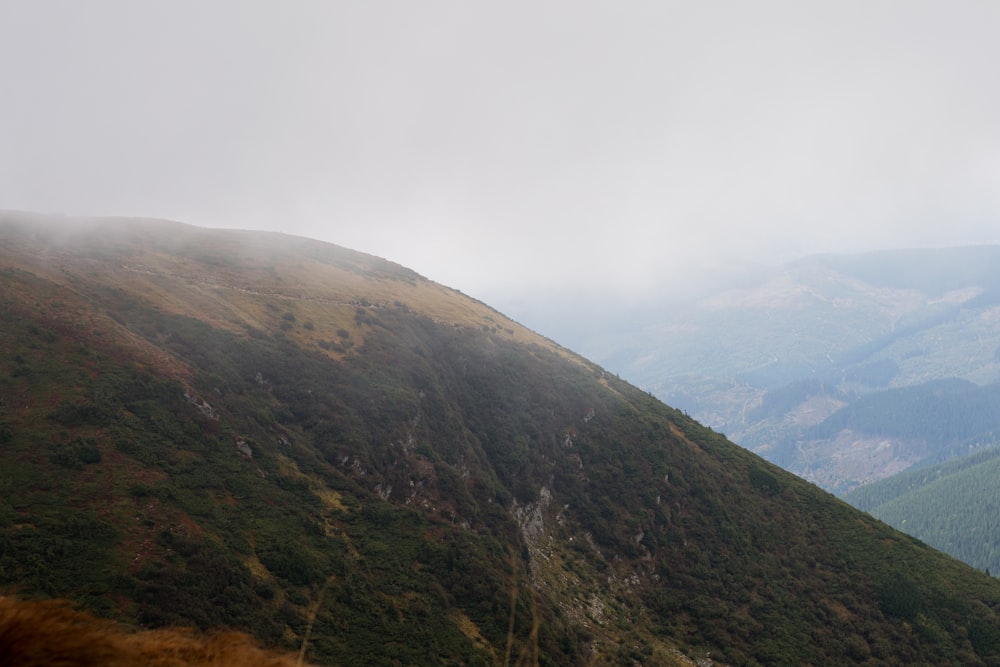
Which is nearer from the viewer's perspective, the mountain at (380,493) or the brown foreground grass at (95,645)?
the brown foreground grass at (95,645)

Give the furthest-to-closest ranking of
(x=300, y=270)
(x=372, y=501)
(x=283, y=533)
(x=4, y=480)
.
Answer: (x=300, y=270) → (x=372, y=501) → (x=283, y=533) → (x=4, y=480)

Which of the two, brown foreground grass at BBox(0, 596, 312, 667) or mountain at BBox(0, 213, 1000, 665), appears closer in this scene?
brown foreground grass at BBox(0, 596, 312, 667)

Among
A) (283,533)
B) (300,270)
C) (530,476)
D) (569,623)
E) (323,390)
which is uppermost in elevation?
(300,270)

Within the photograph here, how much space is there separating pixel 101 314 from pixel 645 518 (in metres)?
52.4

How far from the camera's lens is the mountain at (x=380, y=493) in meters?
29.1

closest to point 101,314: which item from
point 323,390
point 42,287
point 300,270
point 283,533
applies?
point 42,287

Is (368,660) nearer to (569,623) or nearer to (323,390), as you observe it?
(569,623)

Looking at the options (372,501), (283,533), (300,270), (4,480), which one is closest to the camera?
(4,480)

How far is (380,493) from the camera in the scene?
47219 millimetres

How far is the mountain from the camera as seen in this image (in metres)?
29.1

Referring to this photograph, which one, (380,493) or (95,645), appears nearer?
(95,645)

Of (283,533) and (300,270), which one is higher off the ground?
(300,270)

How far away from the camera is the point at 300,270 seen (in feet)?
263

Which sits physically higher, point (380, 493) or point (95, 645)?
point (95, 645)
